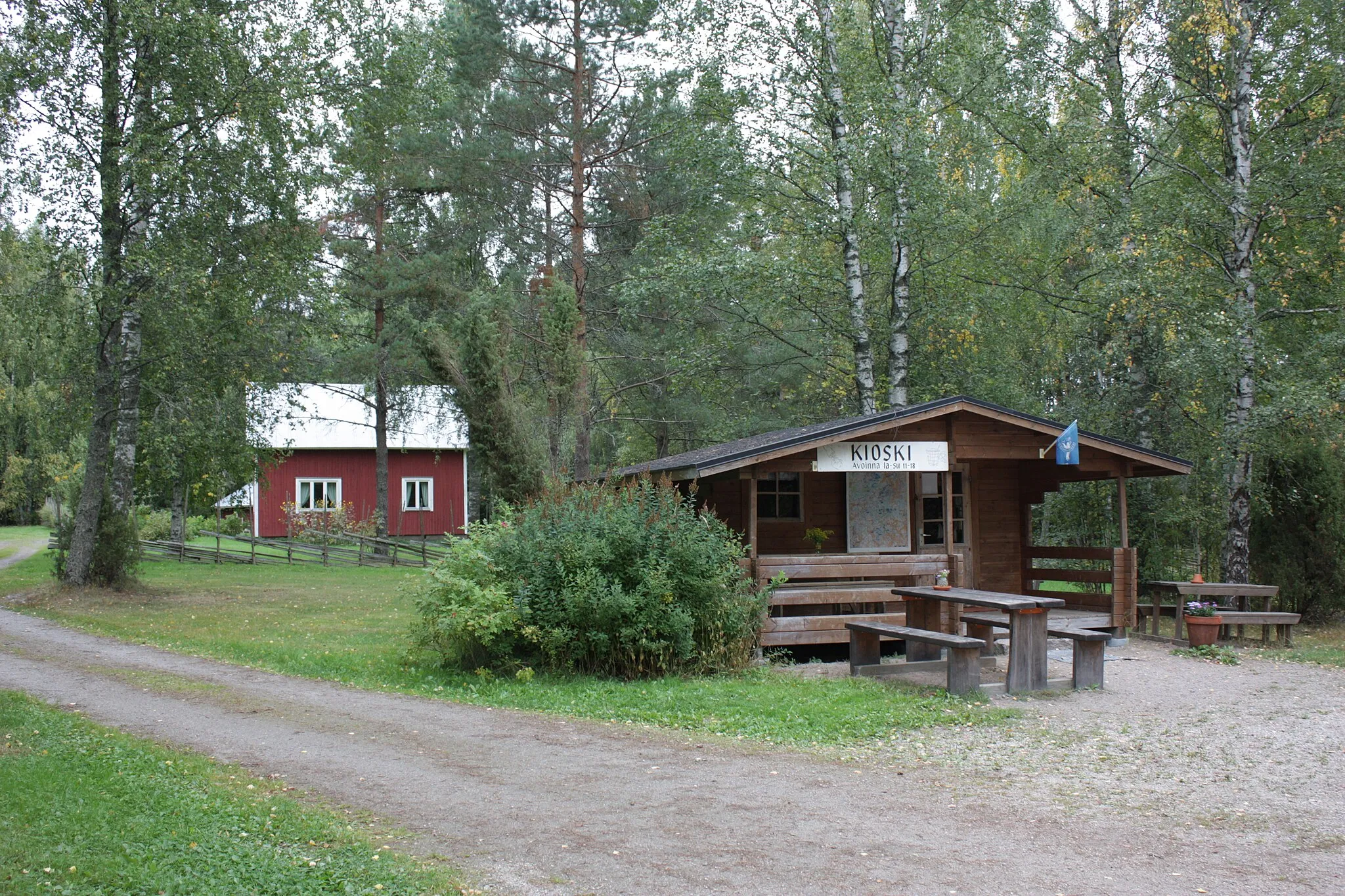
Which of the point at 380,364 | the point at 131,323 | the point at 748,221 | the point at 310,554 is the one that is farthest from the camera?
the point at 310,554

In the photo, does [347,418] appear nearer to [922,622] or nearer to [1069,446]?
[922,622]

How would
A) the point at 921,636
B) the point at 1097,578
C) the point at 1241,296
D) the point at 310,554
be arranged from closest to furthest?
the point at 921,636, the point at 1097,578, the point at 1241,296, the point at 310,554

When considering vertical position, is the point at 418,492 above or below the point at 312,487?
below

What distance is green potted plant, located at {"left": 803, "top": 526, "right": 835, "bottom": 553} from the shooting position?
596 inches

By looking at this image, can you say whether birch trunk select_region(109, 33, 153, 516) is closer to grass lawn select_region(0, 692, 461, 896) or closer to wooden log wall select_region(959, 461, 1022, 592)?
Result: grass lawn select_region(0, 692, 461, 896)

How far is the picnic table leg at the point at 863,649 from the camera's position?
11430 mm

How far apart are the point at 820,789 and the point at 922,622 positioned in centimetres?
586

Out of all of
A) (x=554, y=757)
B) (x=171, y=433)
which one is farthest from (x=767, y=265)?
(x=554, y=757)

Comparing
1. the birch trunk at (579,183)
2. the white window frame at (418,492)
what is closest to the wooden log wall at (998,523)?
the birch trunk at (579,183)

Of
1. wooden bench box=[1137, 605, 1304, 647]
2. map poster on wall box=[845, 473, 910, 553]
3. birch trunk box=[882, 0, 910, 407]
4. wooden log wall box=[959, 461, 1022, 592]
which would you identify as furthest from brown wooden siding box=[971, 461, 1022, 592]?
birch trunk box=[882, 0, 910, 407]

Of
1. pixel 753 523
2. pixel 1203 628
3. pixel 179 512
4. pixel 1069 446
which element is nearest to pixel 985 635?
pixel 1069 446

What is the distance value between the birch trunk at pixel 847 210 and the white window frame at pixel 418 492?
2153 centimetres

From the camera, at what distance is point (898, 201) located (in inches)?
733

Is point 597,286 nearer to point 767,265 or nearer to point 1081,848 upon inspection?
point 767,265
